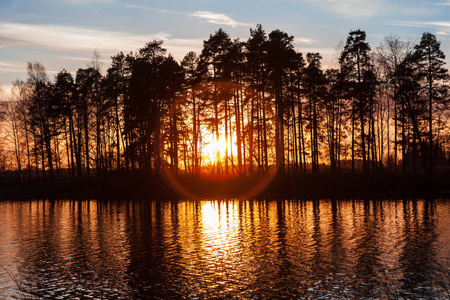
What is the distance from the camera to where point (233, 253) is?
1123 inches

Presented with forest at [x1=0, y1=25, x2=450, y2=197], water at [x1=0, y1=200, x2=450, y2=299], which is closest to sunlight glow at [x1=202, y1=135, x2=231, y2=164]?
forest at [x1=0, y1=25, x2=450, y2=197]

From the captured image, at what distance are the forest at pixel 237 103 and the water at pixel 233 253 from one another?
23.2m

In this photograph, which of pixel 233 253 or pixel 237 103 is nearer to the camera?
pixel 233 253

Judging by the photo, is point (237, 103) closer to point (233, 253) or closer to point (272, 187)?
point (272, 187)

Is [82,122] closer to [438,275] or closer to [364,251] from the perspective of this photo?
[364,251]

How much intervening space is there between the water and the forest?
23.2 m

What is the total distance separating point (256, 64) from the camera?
220ft

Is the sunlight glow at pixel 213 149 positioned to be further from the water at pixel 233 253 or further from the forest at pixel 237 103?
the water at pixel 233 253

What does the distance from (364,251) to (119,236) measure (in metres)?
18.8

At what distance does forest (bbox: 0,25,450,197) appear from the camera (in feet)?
225

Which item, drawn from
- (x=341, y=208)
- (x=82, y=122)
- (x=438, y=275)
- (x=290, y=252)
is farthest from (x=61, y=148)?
(x=438, y=275)

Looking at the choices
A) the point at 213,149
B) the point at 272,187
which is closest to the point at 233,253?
the point at 272,187

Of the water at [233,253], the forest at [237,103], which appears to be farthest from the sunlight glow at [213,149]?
the water at [233,253]

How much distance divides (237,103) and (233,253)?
146 ft
